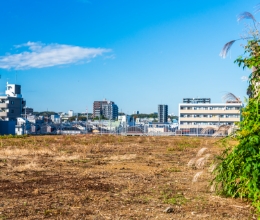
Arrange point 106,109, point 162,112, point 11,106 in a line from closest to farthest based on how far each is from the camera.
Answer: point 11,106
point 162,112
point 106,109

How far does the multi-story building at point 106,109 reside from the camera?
146 metres

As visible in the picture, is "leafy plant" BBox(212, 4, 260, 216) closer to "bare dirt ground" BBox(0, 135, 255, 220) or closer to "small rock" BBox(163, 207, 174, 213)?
"bare dirt ground" BBox(0, 135, 255, 220)

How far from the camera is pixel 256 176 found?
4.93m

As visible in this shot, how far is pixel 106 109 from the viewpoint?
150375mm

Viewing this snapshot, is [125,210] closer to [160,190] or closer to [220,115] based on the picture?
[160,190]

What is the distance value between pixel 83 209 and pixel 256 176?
2.52 meters

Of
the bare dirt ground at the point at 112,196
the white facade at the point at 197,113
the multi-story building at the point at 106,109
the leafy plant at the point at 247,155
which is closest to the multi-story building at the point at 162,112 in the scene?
the multi-story building at the point at 106,109

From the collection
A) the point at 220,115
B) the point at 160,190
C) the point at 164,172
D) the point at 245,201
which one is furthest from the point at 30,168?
the point at 220,115

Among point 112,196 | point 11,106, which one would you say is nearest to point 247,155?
point 112,196

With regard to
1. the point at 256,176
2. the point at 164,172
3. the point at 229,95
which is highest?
the point at 229,95

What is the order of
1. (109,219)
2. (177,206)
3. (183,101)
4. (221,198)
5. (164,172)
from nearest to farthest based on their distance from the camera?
(109,219), (177,206), (221,198), (164,172), (183,101)

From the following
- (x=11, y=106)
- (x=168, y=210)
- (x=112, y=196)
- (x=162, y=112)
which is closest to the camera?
(x=168, y=210)

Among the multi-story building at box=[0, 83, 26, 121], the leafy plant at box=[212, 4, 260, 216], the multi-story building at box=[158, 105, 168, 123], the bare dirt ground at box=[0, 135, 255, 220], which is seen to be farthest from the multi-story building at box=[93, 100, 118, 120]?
the leafy plant at box=[212, 4, 260, 216]

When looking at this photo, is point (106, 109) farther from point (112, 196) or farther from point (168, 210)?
point (168, 210)
